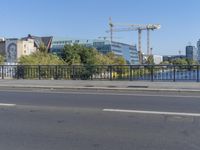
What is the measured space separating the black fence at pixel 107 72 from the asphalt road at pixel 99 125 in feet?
27.3


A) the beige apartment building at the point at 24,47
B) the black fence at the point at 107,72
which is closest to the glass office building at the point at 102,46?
the beige apartment building at the point at 24,47

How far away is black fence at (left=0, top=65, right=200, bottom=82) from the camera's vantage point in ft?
69.3

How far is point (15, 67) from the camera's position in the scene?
2575cm

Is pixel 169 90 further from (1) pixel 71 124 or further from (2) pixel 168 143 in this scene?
(2) pixel 168 143

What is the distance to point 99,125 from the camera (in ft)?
28.4

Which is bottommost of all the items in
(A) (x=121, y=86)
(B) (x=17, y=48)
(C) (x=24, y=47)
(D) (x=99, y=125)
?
(D) (x=99, y=125)

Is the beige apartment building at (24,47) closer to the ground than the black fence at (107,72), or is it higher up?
higher up

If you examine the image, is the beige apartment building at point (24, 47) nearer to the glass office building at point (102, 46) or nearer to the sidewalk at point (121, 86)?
the glass office building at point (102, 46)

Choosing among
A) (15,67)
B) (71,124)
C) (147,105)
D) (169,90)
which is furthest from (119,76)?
(71,124)

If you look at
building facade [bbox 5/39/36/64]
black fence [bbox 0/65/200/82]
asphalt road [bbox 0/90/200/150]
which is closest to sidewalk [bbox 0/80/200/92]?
black fence [bbox 0/65/200/82]

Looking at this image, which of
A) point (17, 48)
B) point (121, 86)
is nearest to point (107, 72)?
point (121, 86)

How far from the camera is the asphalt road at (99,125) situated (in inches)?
274

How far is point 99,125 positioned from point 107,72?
14.2 metres

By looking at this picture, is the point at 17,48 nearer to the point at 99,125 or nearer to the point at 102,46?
the point at 102,46
